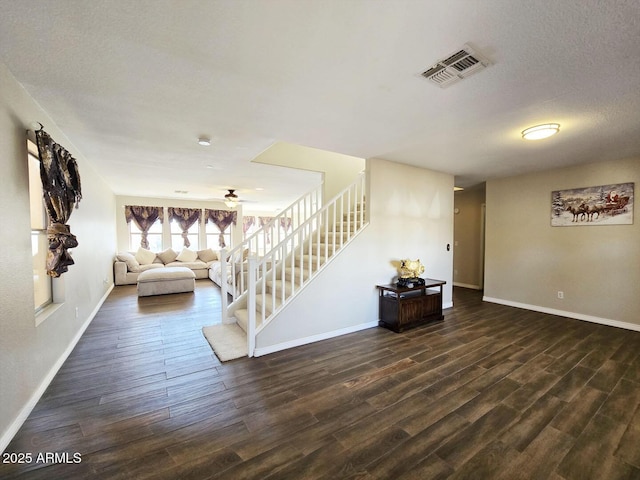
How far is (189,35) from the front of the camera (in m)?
1.49

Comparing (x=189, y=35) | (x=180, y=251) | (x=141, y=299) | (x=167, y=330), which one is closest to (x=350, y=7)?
(x=189, y=35)

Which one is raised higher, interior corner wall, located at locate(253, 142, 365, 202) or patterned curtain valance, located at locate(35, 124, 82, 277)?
interior corner wall, located at locate(253, 142, 365, 202)

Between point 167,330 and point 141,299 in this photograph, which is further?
point 141,299

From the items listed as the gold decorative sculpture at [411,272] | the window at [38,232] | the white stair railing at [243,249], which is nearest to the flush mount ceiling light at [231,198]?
the white stair railing at [243,249]

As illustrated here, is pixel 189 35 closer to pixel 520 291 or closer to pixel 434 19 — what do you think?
pixel 434 19

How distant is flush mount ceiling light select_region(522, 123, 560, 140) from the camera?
2645 millimetres

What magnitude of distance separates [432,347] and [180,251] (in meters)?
8.25

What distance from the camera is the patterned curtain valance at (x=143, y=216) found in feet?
26.7

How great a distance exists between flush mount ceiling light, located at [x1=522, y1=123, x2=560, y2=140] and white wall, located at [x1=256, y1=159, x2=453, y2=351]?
1703mm

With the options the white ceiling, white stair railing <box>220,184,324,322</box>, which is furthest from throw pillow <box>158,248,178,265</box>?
the white ceiling

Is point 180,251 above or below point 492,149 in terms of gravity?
below

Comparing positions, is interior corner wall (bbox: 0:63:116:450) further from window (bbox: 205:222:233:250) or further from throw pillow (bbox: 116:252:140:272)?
window (bbox: 205:222:233:250)

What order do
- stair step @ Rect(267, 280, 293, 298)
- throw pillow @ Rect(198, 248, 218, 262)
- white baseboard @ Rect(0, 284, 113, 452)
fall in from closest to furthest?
white baseboard @ Rect(0, 284, 113, 452), stair step @ Rect(267, 280, 293, 298), throw pillow @ Rect(198, 248, 218, 262)

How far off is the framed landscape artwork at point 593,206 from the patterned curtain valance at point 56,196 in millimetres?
6722
